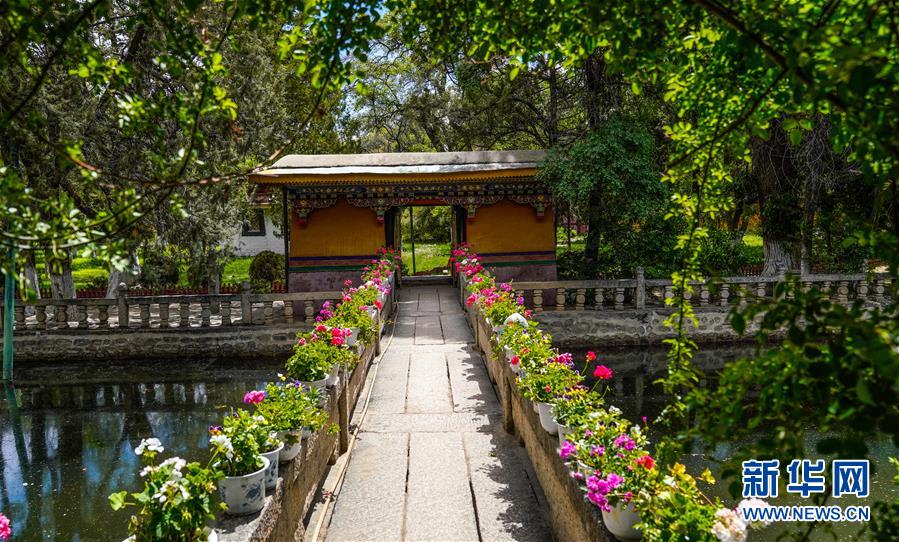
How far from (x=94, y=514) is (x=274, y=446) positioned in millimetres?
4905

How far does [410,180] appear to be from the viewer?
1627 centimetres

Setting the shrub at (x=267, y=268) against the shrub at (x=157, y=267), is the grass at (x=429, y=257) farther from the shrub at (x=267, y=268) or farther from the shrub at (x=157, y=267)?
the shrub at (x=157, y=267)

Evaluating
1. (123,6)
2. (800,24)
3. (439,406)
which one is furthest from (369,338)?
(123,6)

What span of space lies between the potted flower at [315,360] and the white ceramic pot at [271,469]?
1835 mm

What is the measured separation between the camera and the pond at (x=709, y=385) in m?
6.77

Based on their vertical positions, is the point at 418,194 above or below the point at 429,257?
above

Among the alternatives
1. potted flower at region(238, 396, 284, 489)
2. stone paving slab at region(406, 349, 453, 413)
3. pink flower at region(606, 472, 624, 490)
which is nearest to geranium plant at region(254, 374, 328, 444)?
potted flower at region(238, 396, 284, 489)

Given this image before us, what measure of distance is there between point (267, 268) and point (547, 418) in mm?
17542

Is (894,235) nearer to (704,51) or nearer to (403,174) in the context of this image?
(704,51)

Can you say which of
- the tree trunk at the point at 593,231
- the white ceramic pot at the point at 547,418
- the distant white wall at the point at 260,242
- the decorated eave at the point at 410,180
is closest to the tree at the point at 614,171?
the tree trunk at the point at 593,231

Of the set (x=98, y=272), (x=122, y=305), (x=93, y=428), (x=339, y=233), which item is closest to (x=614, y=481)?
(x=93, y=428)

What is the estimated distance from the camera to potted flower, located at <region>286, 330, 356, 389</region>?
20.9 ft

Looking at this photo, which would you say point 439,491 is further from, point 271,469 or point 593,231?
point 593,231

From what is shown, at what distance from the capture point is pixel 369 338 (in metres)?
9.82
